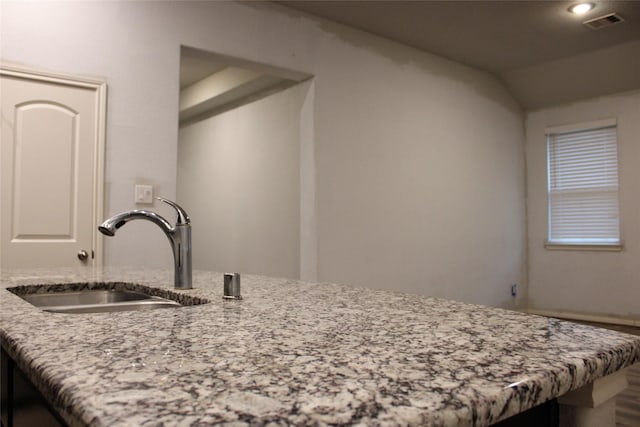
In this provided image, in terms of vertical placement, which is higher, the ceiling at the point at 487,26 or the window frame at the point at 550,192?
the ceiling at the point at 487,26

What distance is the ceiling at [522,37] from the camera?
3.85 metres

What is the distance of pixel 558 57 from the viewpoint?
5.02m

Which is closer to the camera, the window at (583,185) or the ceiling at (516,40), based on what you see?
the ceiling at (516,40)

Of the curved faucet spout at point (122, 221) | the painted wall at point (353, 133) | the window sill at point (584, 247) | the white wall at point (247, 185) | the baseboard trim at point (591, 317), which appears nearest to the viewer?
the curved faucet spout at point (122, 221)

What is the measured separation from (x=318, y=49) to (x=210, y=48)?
94 centimetres

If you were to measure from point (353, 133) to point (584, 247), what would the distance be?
2963mm

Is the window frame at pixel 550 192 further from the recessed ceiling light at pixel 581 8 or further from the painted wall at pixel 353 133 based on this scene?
the recessed ceiling light at pixel 581 8

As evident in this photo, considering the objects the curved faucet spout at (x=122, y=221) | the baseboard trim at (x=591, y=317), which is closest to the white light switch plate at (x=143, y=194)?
the curved faucet spout at (x=122, y=221)

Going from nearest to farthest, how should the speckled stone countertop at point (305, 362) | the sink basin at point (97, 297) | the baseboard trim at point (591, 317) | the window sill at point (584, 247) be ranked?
1. the speckled stone countertop at point (305, 362)
2. the sink basin at point (97, 297)
3. the baseboard trim at point (591, 317)
4. the window sill at point (584, 247)

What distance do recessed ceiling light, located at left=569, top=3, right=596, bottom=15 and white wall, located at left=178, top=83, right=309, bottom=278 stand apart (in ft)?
6.88

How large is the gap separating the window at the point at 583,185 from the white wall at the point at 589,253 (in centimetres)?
8

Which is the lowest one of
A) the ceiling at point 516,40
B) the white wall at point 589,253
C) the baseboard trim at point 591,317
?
the baseboard trim at point 591,317

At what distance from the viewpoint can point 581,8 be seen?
3873 millimetres

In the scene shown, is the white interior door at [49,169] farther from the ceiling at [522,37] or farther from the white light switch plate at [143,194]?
the ceiling at [522,37]
